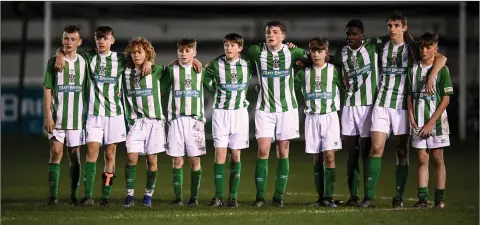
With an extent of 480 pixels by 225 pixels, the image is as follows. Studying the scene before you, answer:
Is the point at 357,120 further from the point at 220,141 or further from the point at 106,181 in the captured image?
the point at 106,181

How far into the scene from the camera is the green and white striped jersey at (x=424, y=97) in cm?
1016

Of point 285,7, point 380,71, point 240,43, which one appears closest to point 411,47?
point 380,71

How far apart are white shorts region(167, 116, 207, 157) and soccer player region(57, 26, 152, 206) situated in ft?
1.56

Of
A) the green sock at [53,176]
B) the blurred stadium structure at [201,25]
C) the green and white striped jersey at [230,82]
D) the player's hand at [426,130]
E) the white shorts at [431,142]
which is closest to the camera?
the player's hand at [426,130]

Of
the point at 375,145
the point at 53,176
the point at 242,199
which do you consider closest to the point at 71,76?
the point at 53,176

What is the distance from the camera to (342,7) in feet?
83.5

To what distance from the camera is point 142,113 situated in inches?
413

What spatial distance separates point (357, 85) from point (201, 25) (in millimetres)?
15321

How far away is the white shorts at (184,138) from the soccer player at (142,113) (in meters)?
0.10

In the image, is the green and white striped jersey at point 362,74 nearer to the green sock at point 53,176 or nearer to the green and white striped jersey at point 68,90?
the green and white striped jersey at point 68,90

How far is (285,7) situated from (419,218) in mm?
15294

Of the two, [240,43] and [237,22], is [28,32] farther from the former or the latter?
[240,43]

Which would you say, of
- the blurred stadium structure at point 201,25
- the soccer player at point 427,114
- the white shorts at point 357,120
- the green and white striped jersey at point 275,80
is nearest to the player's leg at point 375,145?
the white shorts at point 357,120

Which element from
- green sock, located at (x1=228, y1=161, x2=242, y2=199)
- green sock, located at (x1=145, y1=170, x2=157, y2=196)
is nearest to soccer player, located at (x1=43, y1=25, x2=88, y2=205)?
green sock, located at (x1=145, y1=170, x2=157, y2=196)
